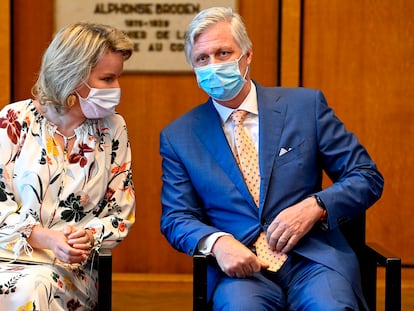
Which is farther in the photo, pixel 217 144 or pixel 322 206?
pixel 217 144

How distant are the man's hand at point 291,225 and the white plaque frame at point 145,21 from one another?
194 cm

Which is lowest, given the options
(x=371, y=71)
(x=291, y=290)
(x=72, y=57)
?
(x=291, y=290)

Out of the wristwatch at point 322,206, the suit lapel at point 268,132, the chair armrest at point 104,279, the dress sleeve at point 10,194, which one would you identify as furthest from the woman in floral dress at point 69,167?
the wristwatch at point 322,206

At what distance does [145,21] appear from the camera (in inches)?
185

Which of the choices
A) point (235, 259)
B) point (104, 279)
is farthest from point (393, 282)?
point (104, 279)

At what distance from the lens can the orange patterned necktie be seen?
2.99 meters

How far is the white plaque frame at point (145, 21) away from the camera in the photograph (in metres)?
4.70

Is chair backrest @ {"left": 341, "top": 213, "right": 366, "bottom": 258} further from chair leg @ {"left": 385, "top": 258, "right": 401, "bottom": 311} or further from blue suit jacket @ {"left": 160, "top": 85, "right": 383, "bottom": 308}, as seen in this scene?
chair leg @ {"left": 385, "top": 258, "right": 401, "bottom": 311}

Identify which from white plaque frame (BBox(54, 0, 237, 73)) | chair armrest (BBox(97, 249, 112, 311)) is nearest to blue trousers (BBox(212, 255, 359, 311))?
chair armrest (BBox(97, 249, 112, 311))

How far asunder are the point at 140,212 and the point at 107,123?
1695mm

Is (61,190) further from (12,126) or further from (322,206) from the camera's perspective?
(322,206)

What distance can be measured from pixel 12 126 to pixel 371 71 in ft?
7.53

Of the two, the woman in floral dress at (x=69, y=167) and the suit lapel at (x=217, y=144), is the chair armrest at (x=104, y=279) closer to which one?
the woman in floral dress at (x=69, y=167)

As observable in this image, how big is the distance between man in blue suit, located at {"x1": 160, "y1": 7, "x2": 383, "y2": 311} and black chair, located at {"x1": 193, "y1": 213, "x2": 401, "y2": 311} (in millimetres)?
92
